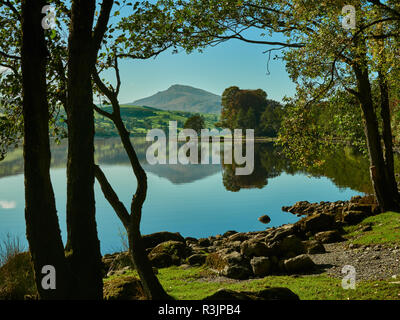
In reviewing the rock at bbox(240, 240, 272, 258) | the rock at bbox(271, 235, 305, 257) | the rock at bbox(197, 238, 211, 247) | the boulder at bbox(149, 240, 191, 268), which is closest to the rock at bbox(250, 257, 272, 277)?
the rock at bbox(240, 240, 272, 258)

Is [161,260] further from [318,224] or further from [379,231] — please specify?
[379,231]

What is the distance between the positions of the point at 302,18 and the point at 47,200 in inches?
443

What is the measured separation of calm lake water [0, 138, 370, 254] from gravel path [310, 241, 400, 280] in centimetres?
648

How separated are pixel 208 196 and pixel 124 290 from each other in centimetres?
2591

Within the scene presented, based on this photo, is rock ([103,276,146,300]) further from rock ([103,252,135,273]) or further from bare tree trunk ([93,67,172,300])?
rock ([103,252,135,273])

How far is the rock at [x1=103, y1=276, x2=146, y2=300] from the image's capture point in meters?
7.69

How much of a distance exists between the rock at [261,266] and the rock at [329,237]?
4.01 metres

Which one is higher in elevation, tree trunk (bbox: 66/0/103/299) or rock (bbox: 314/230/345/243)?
tree trunk (bbox: 66/0/103/299)

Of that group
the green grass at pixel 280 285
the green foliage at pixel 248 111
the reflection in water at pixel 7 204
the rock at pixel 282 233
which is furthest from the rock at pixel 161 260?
the green foliage at pixel 248 111

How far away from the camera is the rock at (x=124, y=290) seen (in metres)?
7.69

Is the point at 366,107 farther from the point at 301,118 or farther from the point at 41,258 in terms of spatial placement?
the point at 41,258

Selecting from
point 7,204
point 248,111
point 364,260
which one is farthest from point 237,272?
point 248,111

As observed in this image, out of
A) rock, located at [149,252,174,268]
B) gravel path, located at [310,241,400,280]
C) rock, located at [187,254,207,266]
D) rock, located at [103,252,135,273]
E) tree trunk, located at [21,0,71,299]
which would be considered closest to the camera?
tree trunk, located at [21,0,71,299]

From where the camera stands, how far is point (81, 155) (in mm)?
6195
